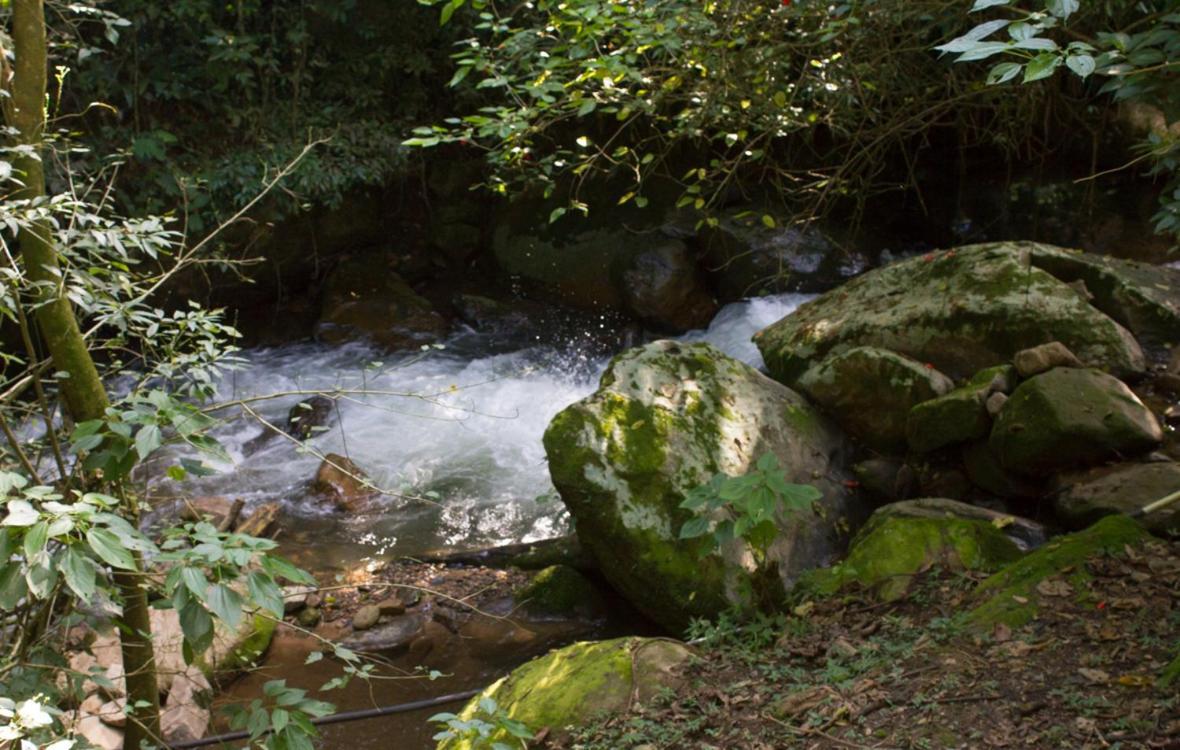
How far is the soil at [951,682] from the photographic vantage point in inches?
97.3

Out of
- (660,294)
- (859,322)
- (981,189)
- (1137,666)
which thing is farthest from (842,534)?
(981,189)

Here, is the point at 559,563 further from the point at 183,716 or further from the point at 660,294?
the point at 660,294

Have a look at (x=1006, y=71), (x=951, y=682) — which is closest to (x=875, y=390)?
(x=951, y=682)

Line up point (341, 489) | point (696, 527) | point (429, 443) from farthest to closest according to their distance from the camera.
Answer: point (429, 443)
point (341, 489)
point (696, 527)

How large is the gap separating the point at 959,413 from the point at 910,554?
1.15 m

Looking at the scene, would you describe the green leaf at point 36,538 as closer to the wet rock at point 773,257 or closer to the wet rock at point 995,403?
the wet rock at point 995,403

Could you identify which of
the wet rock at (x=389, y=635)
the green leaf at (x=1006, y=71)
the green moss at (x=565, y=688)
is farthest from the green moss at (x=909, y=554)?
the green leaf at (x=1006, y=71)

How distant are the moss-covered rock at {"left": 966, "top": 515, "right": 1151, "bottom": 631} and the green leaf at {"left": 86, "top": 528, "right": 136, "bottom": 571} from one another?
2.70 metres

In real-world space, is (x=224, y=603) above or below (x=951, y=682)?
above

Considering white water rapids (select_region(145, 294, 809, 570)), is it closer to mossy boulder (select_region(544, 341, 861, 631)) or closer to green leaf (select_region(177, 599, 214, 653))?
mossy boulder (select_region(544, 341, 861, 631))

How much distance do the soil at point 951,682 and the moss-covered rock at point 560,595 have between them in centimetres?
165

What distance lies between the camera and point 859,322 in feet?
18.2

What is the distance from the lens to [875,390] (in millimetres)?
5012

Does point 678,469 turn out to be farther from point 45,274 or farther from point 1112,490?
point 45,274
